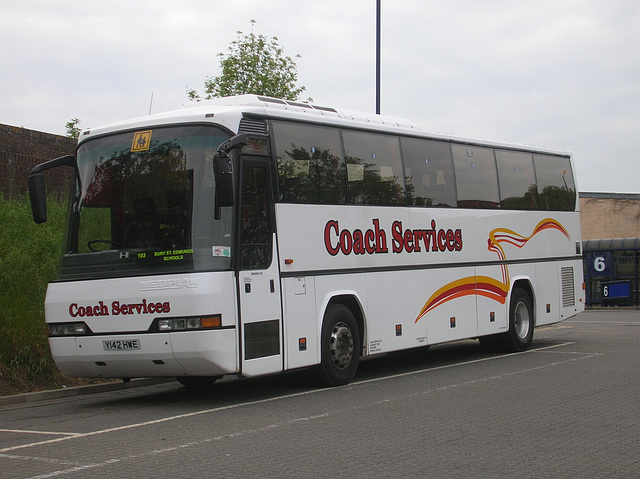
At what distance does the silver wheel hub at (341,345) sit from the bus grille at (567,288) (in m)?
7.52

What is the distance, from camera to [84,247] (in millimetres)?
11141

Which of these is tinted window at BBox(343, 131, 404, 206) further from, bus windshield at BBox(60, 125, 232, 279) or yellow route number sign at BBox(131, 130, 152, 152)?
yellow route number sign at BBox(131, 130, 152, 152)

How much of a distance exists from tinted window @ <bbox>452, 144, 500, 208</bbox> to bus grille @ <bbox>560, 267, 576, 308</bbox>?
9.91 feet

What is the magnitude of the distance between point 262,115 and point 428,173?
417cm

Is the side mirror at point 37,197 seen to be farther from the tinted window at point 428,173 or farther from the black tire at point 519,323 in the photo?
the black tire at point 519,323

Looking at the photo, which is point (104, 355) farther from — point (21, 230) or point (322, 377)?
point (21, 230)

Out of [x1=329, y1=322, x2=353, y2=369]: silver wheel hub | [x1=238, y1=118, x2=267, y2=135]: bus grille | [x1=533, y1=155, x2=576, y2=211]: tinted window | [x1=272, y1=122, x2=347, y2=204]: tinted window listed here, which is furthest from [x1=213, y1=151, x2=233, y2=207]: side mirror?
[x1=533, y1=155, x2=576, y2=211]: tinted window

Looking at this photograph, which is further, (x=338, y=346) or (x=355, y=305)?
(x=355, y=305)

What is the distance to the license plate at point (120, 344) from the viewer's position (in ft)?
34.5

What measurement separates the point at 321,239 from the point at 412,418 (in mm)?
3558

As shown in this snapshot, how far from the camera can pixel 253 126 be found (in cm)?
1125

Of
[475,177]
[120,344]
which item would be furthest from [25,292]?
[475,177]

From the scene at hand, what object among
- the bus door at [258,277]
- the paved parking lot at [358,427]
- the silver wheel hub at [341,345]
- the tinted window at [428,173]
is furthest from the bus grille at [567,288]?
the bus door at [258,277]

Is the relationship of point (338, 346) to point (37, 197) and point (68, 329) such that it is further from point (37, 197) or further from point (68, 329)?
point (37, 197)
